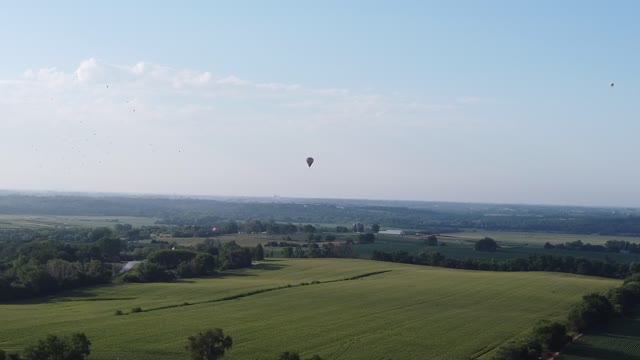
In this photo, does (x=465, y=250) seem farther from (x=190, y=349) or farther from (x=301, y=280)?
(x=190, y=349)

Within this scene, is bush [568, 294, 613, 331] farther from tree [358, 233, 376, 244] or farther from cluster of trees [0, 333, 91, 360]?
tree [358, 233, 376, 244]

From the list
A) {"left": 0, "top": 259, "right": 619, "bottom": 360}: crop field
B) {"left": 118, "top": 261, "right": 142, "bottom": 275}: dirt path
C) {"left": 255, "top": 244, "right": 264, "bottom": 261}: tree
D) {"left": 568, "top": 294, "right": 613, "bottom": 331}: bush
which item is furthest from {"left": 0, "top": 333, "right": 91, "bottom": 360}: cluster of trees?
{"left": 255, "top": 244, "right": 264, "bottom": 261}: tree

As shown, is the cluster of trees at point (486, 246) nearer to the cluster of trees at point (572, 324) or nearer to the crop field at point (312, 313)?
the crop field at point (312, 313)

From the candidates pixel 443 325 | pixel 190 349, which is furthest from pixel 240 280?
pixel 190 349

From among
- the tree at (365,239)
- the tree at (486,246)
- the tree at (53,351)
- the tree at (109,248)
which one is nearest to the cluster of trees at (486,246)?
the tree at (486,246)

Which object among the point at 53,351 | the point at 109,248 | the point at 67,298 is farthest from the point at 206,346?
the point at 109,248
